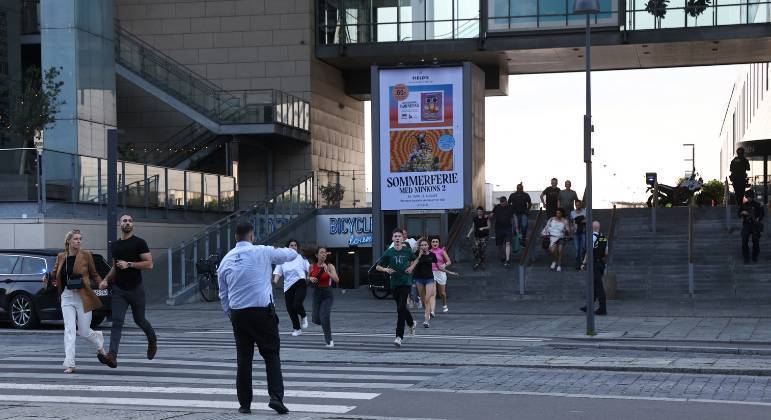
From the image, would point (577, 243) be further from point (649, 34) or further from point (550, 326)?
point (649, 34)

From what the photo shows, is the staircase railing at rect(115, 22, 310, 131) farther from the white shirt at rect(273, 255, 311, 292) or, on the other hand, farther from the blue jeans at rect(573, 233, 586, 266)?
the white shirt at rect(273, 255, 311, 292)

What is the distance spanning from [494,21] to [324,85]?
718cm

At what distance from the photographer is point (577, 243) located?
3108 centimetres

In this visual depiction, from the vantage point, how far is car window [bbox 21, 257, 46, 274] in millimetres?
22527

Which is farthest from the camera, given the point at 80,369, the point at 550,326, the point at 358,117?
the point at 358,117

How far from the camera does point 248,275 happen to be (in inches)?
417

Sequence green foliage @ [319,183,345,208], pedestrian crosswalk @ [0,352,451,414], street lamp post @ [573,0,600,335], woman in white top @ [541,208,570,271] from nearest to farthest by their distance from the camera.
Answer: pedestrian crosswalk @ [0,352,451,414]
street lamp post @ [573,0,600,335]
woman in white top @ [541,208,570,271]
green foliage @ [319,183,345,208]

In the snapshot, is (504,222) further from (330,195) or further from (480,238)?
(330,195)

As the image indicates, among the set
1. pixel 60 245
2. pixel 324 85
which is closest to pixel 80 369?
pixel 60 245

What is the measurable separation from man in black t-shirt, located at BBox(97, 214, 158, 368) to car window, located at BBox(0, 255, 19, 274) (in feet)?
28.3

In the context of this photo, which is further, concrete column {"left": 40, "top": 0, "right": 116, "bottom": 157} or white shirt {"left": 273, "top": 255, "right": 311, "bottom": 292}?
concrete column {"left": 40, "top": 0, "right": 116, "bottom": 157}

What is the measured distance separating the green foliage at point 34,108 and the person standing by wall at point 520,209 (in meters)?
12.9

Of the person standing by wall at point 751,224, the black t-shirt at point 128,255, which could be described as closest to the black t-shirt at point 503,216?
the person standing by wall at point 751,224

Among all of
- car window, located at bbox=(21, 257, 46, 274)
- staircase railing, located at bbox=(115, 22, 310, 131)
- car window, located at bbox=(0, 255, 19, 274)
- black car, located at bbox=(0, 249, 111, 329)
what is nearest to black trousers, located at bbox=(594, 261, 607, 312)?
black car, located at bbox=(0, 249, 111, 329)
